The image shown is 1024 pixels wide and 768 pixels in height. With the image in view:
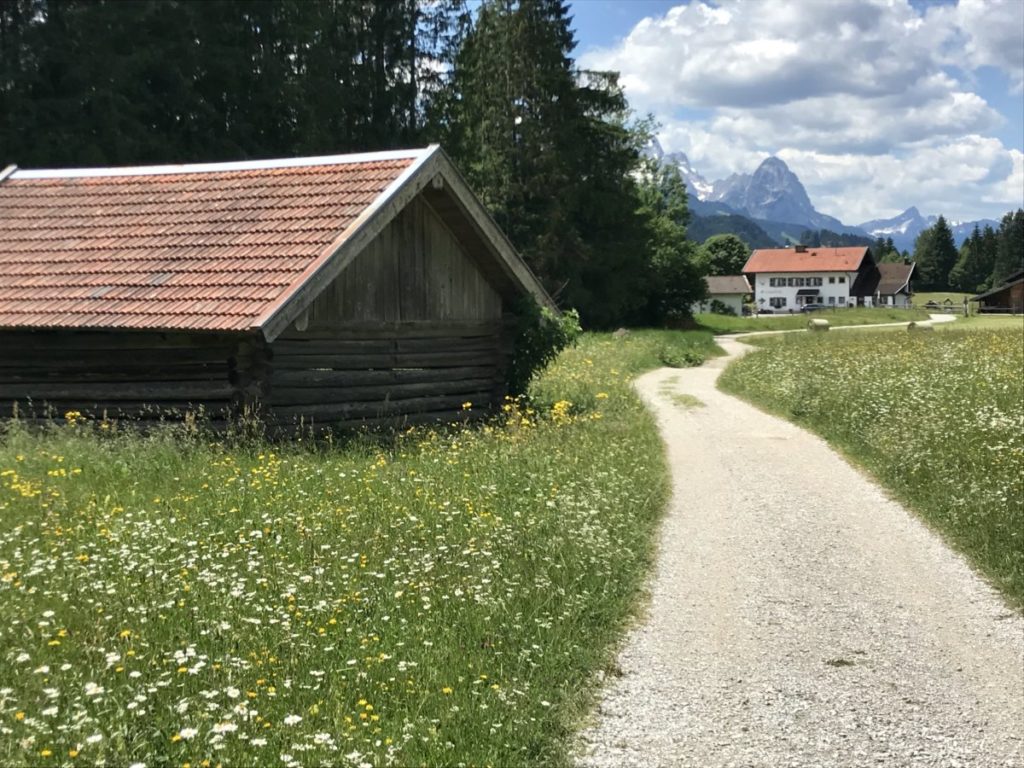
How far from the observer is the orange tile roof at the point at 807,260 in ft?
413

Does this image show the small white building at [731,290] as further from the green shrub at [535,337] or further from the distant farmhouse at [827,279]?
the green shrub at [535,337]

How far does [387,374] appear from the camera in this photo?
1433 centimetres

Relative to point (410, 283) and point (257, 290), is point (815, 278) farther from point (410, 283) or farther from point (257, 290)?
point (257, 290)

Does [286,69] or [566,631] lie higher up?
[286,69]

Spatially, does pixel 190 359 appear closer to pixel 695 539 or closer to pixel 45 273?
pixel 45 273

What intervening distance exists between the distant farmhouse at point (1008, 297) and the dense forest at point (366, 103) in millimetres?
42953

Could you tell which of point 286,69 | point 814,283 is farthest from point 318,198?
point 814,283

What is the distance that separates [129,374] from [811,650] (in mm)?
10394

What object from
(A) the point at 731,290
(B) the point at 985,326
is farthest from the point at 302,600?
(A) the point at 731,290

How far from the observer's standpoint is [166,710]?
445 cm

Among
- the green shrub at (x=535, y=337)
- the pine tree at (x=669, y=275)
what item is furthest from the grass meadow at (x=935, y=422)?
the pine tree at (x=669, y=275)

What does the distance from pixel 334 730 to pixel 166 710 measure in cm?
89

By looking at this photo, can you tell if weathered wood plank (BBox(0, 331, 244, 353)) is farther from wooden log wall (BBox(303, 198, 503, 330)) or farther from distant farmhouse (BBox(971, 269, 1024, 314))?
distant farmhouse (BBox(971, 269, 1024, 314))

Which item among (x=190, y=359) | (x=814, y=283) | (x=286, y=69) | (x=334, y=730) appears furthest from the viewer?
(x=814, y=283)
